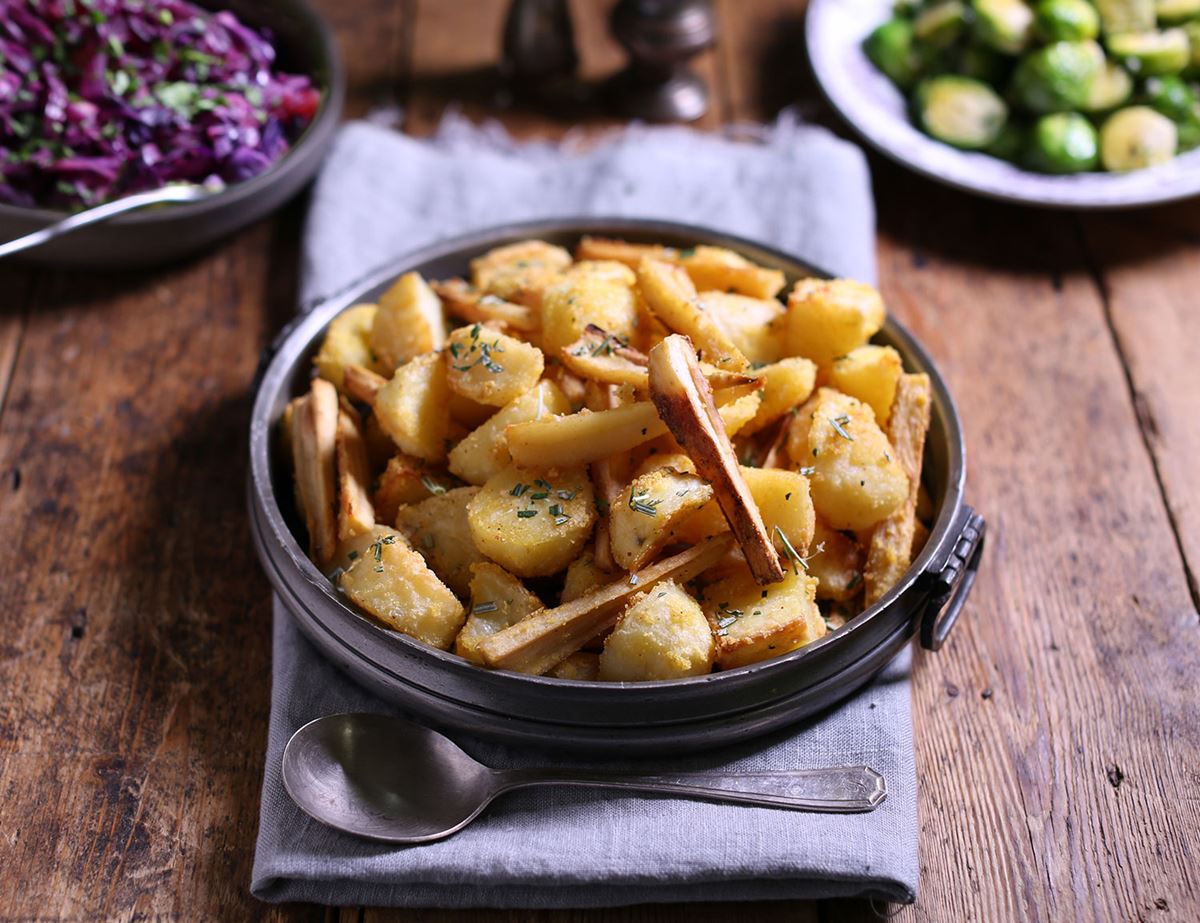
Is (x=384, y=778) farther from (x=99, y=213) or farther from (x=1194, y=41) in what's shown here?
(x=1194, y=41)

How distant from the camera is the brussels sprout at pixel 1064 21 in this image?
342 cm

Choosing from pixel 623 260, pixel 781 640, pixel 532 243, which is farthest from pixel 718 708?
pixel 532 243

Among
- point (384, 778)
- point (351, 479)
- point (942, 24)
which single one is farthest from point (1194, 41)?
point (384, 778)

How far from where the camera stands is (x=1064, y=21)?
342cm

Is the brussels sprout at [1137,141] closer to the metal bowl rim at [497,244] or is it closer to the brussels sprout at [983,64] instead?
the brussels sprout at [983,64]

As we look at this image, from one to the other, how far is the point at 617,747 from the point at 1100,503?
1.43m

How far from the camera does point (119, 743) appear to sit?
7.41ft

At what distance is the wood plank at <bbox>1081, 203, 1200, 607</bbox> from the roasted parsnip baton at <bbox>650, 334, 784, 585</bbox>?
121cm

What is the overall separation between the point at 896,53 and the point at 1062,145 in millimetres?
625

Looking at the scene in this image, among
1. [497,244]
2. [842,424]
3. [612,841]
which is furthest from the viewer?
[497,244]

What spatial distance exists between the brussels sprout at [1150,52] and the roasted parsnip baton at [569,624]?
2485 millimetres

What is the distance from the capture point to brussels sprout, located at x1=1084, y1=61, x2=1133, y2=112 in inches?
137

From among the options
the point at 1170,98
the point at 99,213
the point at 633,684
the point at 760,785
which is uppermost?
the point at 1170,98

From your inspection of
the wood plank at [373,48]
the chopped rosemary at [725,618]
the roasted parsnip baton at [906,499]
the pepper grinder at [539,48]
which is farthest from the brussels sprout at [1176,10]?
the chopped rosemary at [725,618]
